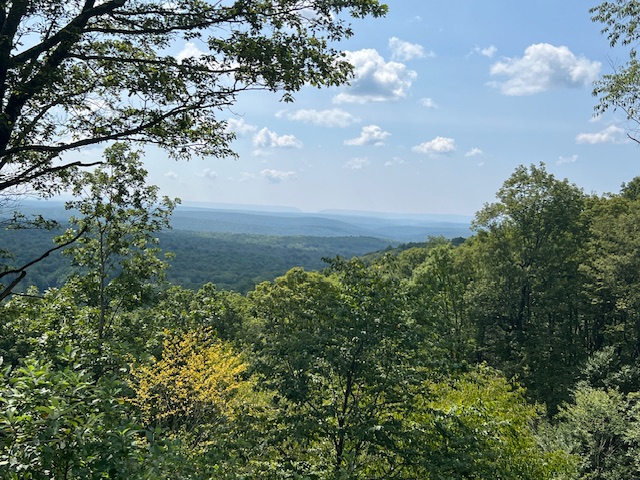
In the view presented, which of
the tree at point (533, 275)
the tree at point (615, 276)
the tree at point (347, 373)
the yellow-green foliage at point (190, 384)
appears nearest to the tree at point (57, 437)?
the tree at point (347, 373)

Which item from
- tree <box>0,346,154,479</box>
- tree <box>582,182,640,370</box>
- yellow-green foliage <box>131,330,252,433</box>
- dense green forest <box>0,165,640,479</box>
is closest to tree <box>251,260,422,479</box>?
Result: dense green forest <box>0,165,640,479</box>

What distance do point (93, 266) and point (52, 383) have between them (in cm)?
1318

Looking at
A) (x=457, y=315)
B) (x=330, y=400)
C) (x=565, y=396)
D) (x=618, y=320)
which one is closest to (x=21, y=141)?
(x=330, y=400)

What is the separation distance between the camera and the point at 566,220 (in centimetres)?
2775

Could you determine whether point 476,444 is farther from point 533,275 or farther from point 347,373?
point 533,275

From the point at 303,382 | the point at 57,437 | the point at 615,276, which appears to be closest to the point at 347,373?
the point at 303,382

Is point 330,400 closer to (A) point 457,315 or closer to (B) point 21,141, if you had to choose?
(B) point 21,141

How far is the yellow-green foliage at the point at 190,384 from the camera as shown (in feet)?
46.0

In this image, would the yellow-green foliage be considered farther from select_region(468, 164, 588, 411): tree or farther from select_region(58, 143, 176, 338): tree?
select_region(468, 164, 588, 411): tree

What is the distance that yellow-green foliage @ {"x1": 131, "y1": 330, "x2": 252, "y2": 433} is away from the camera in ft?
46.0

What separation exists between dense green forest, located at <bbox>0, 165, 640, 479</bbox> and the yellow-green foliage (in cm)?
10

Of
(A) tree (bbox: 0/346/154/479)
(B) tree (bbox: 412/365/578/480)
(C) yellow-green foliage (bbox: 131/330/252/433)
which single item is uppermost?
(A) tree (bbox: 0/346/154/479)

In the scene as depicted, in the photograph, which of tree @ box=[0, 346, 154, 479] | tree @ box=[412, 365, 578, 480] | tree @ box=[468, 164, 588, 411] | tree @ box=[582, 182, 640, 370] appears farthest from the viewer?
tree @ box=[468, 164, 588, 411]

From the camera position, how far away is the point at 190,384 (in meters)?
14.4
